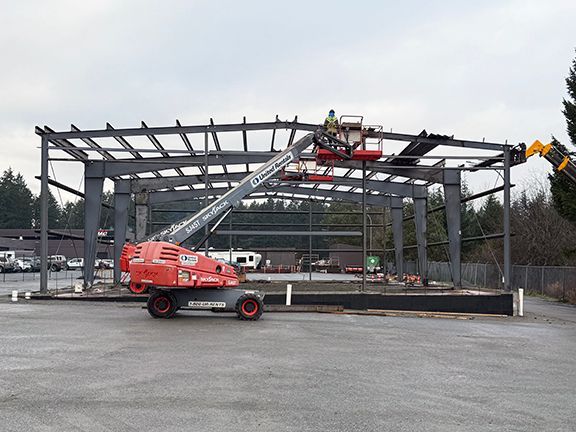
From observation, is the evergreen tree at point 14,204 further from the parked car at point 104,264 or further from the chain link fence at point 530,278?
the chain link fence at point 530,278

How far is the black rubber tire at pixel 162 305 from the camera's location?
17.2m

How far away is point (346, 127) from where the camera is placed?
22.3m

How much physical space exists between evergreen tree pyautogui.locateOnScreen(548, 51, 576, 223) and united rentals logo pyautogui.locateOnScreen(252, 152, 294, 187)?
16255 mm

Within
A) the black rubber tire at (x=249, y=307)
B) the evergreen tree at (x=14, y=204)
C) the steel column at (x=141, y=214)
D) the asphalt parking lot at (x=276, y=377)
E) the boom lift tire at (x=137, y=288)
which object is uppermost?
the evergreen tree at (x=14, y=204)

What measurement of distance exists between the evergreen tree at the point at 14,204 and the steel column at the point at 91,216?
102 metres

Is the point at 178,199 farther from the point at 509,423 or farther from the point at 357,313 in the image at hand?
the point at 509,423

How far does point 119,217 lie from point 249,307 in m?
14.7

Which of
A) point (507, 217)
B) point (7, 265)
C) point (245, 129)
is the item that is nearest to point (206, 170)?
point (245, 129)

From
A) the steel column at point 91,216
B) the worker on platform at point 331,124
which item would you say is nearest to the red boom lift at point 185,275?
the worker on platform at point 331,124

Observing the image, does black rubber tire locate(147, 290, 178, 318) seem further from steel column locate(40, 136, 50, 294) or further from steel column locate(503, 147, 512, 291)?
steel column locate(503, 147, 512, 291)

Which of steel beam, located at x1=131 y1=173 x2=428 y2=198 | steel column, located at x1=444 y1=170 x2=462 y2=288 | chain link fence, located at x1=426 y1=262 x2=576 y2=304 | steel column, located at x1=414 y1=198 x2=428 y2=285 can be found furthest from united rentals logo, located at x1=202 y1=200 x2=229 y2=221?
steel column, located at x1=414 y1=198 x2=428 y2=285

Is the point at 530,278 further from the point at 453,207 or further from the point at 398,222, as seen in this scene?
the point at 453,207

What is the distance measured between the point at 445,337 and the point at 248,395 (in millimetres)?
8203

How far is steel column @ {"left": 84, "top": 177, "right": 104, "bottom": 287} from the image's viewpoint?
85.9 feet
